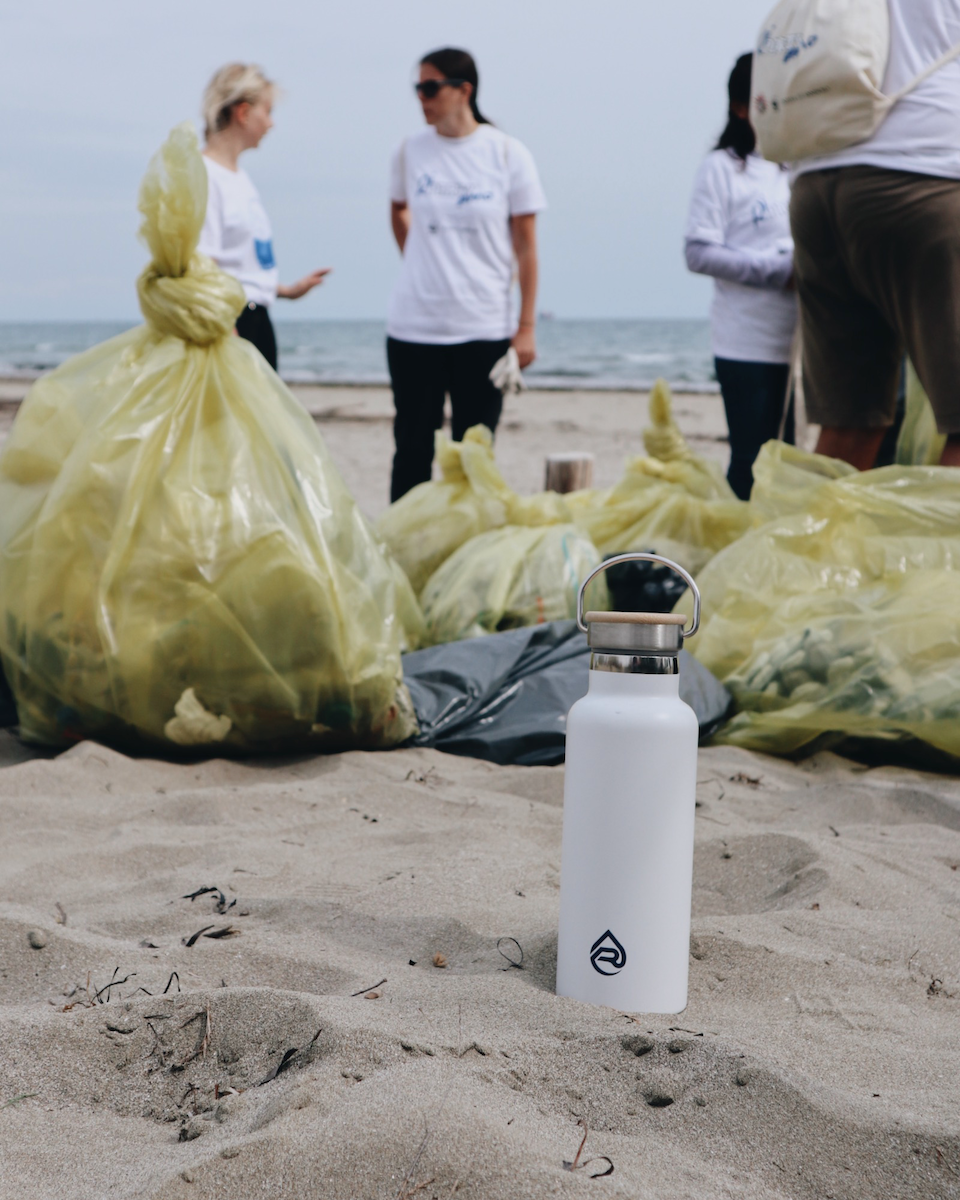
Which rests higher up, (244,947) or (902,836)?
(244,947)

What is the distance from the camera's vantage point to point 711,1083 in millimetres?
951

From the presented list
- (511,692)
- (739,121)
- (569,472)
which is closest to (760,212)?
(739,121)

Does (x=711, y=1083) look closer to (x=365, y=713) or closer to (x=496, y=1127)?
(x=496, y=1127)

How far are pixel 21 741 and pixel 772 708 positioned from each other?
5.22ft

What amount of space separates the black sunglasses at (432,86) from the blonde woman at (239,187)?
21.1 inches

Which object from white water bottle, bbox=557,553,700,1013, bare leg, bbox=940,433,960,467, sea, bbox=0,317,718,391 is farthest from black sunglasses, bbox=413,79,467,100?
sea, bbox=0,317,718,391

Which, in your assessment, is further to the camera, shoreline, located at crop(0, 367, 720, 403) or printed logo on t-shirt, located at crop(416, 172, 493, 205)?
shoreline, located at crop(0, 367, 720, 403)

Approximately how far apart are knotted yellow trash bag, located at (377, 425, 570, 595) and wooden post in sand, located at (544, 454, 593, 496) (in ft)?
3.34

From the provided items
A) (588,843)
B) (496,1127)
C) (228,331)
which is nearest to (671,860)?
(588,843)

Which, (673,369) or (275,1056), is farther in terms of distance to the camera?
(673,369)

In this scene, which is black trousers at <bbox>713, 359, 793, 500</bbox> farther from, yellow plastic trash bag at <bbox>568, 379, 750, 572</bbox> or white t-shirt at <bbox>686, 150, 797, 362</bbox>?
yellow plastic trash bag at <bbox>568, 379, 750, 572</bbox>

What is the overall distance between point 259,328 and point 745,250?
1.60 meters

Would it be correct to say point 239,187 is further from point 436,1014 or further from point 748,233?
point 436,1014

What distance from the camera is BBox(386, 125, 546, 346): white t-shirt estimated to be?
Answer: 3.59 metres
